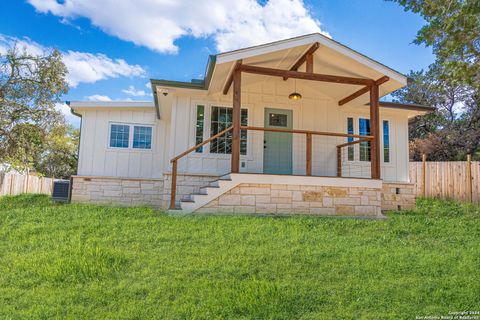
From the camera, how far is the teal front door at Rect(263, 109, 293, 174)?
29.3ft

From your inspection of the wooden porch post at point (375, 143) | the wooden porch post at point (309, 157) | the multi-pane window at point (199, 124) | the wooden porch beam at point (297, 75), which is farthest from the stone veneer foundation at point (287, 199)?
the wooden porch beam at point (297, 75)

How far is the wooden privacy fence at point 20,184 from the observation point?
12.5 meters

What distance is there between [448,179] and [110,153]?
414 inches

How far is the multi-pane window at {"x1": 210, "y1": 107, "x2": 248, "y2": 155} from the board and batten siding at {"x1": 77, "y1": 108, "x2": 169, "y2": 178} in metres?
1.99

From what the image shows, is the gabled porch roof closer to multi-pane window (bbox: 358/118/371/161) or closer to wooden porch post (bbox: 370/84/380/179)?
wooden porch post (bbox: 370/84/380/179)

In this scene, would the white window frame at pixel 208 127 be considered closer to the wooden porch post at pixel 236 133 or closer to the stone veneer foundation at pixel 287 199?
the stone veneer foundation at pixel 287 199

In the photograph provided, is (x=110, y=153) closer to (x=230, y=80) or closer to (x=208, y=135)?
(x=208, y=135)

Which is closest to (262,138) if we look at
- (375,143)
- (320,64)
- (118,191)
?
(320,64)

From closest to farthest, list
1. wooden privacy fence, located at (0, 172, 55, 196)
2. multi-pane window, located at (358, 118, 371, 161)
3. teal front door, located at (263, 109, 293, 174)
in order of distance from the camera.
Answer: teal front door, located at (263, 109, 293, 174), multi-pane window, located at (358, 118, 371, 161), wooden privacy fence, located at (0, 172, 55, 196)

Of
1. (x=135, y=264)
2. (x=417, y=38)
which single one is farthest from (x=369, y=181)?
(x=135, y=264)

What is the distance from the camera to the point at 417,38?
14.0 ft

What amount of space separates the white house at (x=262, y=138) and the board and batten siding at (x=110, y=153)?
3 cm

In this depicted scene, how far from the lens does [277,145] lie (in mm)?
8992

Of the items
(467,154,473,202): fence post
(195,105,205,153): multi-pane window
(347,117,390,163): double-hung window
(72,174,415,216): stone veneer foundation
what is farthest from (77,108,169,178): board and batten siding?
(467,154,473,202): fence post
